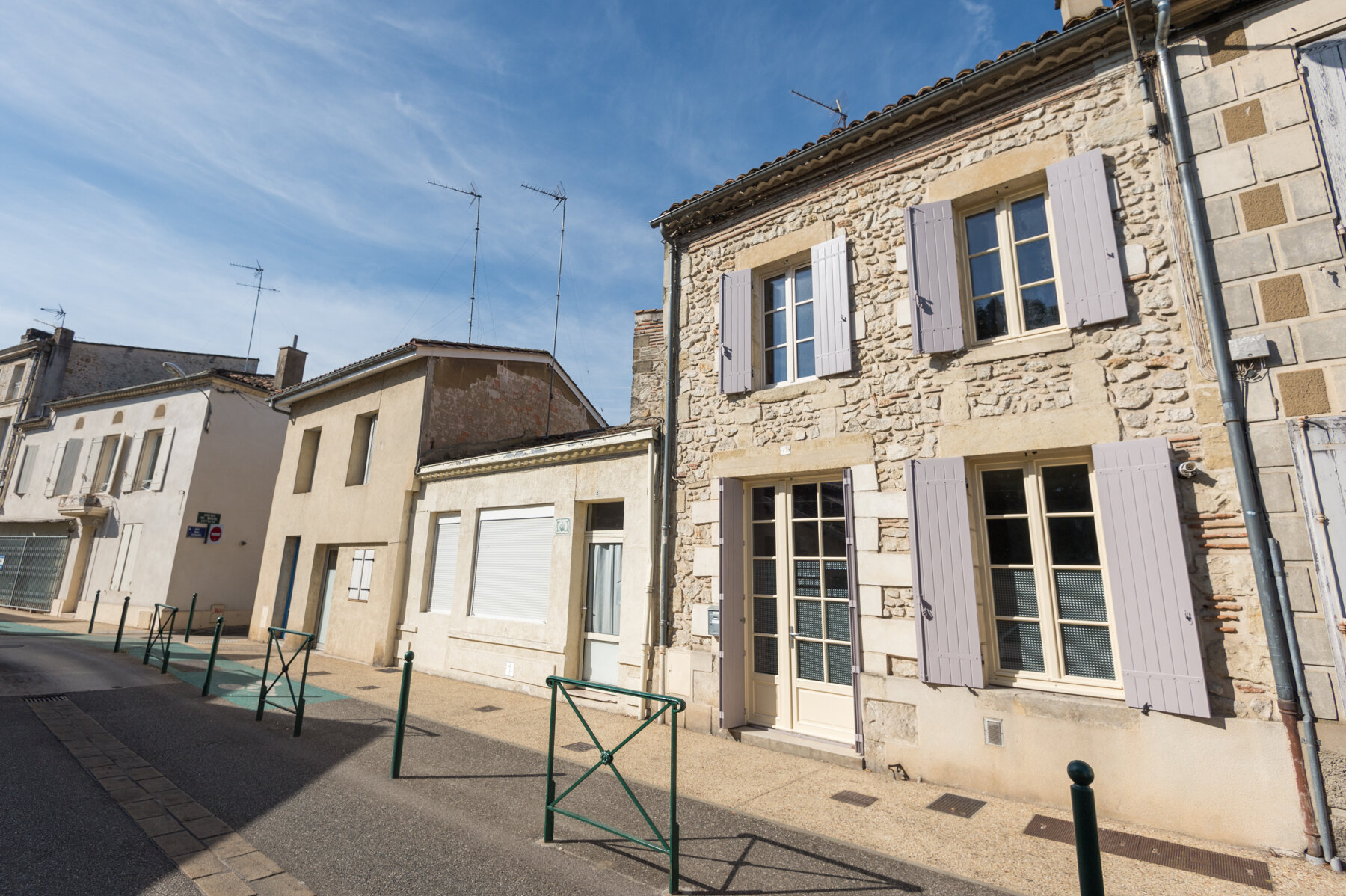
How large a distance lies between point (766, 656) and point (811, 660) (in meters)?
0.49

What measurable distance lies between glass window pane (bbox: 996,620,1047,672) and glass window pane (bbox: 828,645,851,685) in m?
1.25

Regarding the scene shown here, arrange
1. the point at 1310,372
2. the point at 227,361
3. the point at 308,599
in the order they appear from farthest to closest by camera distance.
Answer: the point at 227,361 → the point at 308,599 → the point at 1310,372

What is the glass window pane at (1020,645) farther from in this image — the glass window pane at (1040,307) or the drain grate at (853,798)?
the glass window pane at (1040,307)

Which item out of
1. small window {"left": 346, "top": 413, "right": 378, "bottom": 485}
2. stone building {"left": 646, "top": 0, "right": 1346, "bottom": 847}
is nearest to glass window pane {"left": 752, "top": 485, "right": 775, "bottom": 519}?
stone building {"left": 646, "top": 0, "right": 1346, "bottom": 847}

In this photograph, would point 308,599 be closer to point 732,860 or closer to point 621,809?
point 621,809

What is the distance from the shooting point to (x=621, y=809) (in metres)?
4.05

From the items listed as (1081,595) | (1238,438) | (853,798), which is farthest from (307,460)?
(1238,438)

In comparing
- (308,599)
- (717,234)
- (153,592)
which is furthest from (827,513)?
(153,592)

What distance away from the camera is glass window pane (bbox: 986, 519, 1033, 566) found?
475 centimetres

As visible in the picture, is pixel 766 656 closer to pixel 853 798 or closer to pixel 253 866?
pixel 853 798

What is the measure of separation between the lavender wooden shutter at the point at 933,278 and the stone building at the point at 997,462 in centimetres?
2

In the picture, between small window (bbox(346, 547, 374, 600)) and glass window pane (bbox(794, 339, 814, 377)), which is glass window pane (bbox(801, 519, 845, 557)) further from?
small window (bbox(346, 547, 374, 600))

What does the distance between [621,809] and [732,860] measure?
0.97m

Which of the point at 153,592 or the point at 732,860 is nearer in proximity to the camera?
the point at 732,860
